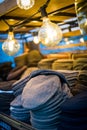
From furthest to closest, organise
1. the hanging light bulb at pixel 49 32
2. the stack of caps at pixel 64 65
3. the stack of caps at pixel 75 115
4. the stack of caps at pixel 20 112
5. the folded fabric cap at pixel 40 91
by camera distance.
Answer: the stack of caps at pixel 64 65 < the hanging light bulb at pixel 49 32 < the stack of caps at pixel 20 112 < the folded fabric cap at pixel 40 91 < the stack of caps at pixel 75 115

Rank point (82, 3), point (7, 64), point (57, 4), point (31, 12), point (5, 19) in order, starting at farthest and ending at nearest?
1. point (7, 64)
2. point (5, 19)
3. point (31, 12)
4. point (57, 4)
5. point (82, 3)

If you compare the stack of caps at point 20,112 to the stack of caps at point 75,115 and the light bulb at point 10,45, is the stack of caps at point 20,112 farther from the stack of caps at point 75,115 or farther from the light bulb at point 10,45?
the light bulb at point 10,45

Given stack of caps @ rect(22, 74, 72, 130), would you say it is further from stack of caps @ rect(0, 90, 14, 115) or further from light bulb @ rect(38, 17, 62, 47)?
light bulb @ rect(38, 17, 62, 47)

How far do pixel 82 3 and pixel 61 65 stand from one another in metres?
1.59

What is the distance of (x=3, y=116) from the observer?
154 centimetres

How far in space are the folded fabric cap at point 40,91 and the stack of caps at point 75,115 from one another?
5.9 inches

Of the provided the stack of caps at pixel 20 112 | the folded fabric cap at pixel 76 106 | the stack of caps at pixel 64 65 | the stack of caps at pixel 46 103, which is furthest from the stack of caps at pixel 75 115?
the stack of caps at pixel 64 65

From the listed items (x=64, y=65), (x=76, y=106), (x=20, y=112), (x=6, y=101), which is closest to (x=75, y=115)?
(x=76, y=106)

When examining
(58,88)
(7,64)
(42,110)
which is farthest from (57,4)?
(7,64)

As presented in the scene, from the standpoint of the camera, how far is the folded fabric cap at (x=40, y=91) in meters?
1.11

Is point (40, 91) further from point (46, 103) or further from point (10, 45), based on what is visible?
point (10, 45)

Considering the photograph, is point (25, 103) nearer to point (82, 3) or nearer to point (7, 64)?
point (82, 3)

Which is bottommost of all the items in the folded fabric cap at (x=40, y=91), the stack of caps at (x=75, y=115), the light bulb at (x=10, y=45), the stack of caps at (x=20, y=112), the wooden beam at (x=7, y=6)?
the stack of caps at (x=20, y=112)

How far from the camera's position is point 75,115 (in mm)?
960
